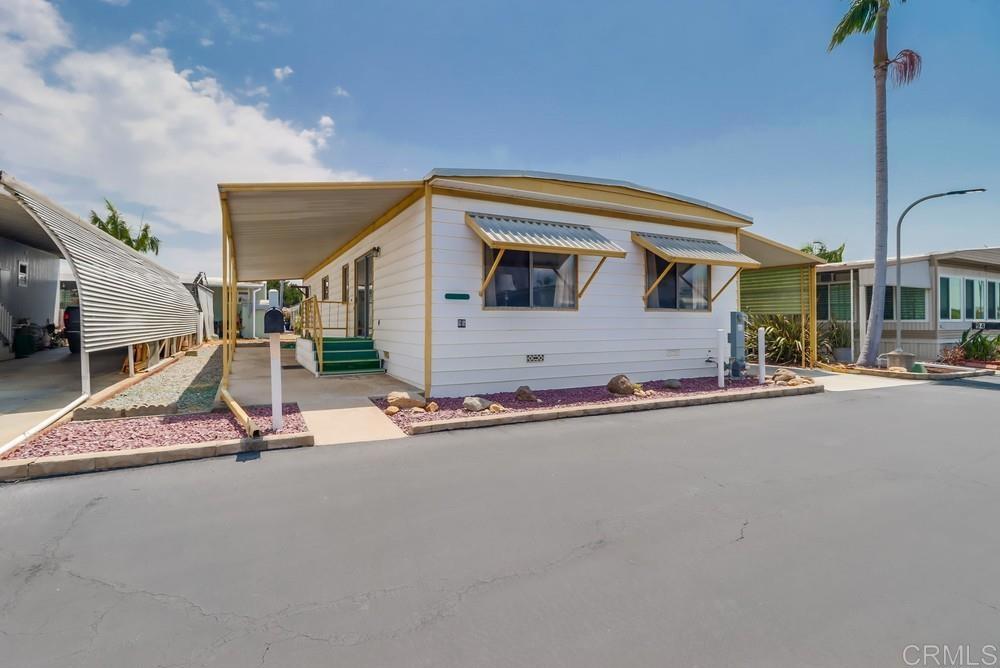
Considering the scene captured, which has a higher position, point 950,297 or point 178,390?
point 950,297

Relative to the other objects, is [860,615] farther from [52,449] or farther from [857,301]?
[857,301]

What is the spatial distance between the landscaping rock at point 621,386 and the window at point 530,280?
153cm

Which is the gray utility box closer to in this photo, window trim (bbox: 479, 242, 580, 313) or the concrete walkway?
window trim (bbox: 479, 242, 580, 313)

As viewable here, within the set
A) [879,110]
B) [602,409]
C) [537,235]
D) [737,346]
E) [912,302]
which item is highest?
[879,110]

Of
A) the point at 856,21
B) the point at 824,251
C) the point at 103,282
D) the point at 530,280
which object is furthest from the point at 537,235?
the point at 824,251

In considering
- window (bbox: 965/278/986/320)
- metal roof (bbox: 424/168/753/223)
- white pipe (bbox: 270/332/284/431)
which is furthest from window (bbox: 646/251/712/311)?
window (bbox: 965/278/986/320)

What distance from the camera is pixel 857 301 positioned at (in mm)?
14609

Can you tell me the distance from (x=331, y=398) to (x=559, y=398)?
3.57 metres

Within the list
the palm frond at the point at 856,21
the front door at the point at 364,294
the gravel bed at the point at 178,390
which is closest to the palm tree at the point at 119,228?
the gravel bed at the point at 178,390

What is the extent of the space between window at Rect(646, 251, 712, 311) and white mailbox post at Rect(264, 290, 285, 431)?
6869 millimetres

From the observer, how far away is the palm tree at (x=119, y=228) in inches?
1000

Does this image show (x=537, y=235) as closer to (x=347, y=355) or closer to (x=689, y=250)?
(x=689, y=250)

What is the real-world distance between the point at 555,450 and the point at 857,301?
14155 millimetres

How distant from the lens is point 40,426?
5.30m
